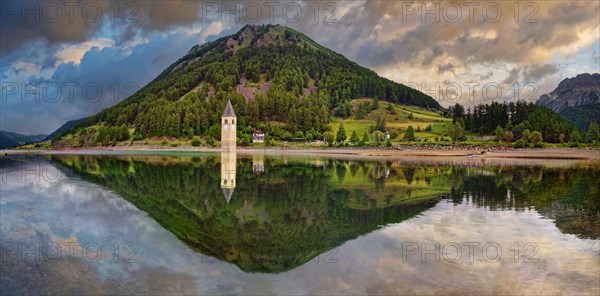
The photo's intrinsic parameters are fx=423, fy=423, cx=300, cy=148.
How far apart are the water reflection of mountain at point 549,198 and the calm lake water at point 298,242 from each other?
13 cm

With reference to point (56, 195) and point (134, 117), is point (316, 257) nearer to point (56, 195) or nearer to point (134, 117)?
point (56, 195)

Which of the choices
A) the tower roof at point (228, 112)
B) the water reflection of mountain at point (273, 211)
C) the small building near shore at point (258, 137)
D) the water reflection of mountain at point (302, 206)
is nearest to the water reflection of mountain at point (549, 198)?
the water reflection of mountain at point (302, 206)

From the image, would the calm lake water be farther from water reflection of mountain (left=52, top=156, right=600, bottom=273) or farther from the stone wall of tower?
the stone wall of tower

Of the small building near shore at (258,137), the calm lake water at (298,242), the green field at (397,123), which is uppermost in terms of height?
the green field at (397,123)

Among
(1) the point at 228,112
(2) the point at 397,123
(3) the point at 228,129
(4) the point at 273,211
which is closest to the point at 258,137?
(3) the point at 228,129

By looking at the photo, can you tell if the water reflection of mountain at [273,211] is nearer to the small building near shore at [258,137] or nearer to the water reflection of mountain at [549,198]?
the water reflection of mountain at [549,198]

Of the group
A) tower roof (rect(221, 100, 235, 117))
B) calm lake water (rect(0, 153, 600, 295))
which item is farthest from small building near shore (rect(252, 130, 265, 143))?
calm lake water (rect(0, 153, 600, 295))

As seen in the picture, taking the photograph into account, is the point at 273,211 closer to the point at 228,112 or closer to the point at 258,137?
the point at 258,137

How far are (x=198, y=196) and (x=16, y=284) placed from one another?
13890 millimetres

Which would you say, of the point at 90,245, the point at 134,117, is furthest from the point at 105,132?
the point at 90,245

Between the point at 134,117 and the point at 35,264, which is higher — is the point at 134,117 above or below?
above

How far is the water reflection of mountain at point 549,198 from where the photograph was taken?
16859 millimetres

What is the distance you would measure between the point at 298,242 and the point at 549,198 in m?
17.3

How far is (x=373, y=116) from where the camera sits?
170000 millimetres
